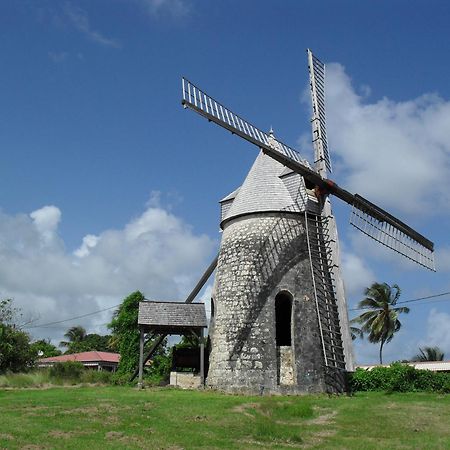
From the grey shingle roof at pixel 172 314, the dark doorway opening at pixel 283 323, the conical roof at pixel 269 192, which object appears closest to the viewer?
the conical roof at pixel 269 192

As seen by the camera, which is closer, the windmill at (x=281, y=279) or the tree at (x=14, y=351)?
the windmill at (x=281, y=279)

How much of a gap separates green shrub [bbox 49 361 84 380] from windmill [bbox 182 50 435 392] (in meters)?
9.51

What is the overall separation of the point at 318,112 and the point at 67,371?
19.5m

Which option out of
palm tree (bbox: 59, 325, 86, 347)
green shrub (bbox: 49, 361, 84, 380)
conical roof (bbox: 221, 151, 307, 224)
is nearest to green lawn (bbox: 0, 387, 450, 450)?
green shrub (bbox: 49, 361, 84, 380)

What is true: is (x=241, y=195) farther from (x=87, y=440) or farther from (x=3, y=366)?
(x=3, y=366)

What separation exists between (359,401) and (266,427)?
23.2ft

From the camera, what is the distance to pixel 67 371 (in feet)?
96.1

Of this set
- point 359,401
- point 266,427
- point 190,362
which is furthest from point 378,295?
point 266,427

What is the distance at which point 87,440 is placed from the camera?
1154 cm

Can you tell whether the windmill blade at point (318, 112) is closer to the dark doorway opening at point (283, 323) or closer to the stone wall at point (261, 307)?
the stone wall at point (261, 307)

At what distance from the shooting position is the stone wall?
21.6m

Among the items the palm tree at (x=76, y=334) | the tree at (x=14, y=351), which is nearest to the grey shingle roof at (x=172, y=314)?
the tree at (x=14, y=351)

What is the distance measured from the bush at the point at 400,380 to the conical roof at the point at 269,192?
28.1ft

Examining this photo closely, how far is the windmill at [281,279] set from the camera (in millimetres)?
21719
